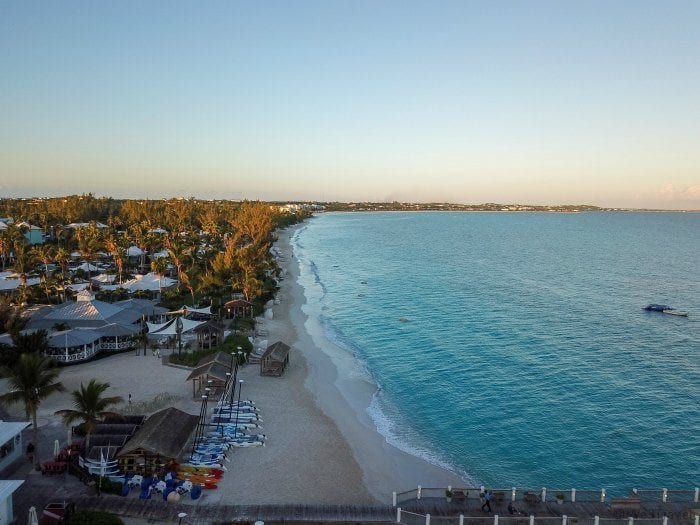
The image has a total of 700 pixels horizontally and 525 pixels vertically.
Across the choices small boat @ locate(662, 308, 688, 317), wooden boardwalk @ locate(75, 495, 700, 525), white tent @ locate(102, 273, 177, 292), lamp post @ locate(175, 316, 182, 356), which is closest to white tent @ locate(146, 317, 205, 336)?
lamp post @ locate(175, 316, 182, 356)

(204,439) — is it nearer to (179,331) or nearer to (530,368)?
(179,331)

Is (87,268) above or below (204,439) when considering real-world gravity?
above

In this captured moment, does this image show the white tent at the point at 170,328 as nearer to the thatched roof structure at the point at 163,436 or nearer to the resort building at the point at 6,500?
the thatched roof structure at the point at 163,436

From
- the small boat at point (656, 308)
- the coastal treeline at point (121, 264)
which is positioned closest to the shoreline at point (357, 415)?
the coastal treeline at point (121, 264)

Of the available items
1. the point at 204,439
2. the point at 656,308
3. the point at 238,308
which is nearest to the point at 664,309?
the point at 656,308

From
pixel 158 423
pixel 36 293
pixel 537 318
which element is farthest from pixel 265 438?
pixel 537 318
